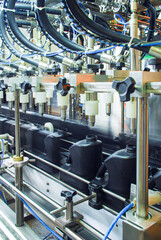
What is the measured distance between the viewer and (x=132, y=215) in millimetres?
827

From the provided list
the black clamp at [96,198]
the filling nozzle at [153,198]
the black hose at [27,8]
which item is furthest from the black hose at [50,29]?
the filling nozzle at [153,198]

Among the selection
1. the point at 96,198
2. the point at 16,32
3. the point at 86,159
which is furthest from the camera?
the point at 16,32

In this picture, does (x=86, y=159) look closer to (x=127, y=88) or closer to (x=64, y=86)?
(x=64, y=86)

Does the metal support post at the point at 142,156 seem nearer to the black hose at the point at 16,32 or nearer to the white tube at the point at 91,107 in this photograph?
the white tube at the point at 91,107

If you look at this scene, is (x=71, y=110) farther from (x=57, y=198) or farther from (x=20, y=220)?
(x=20, y=220)

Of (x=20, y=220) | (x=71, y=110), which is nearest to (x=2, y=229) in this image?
(x=20, y=220)

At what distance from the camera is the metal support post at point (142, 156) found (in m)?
0.75

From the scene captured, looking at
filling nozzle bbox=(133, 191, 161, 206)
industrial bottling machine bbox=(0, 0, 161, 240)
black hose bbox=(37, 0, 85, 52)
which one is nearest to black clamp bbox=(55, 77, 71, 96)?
industrial bottling machine bbox=(0, 0, 161, 240)

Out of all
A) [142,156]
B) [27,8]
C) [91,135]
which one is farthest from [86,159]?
[27,8]

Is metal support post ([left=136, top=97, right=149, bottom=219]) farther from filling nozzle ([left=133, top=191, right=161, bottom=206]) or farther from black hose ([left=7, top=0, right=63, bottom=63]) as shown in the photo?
black hose ([left=7, top=0, right=63, bottom=63])

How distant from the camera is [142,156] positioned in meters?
0.77

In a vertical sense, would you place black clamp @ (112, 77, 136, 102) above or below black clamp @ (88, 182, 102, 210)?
above

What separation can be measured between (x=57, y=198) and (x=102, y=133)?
2.32 ft

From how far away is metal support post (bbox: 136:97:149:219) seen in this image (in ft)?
2.47
